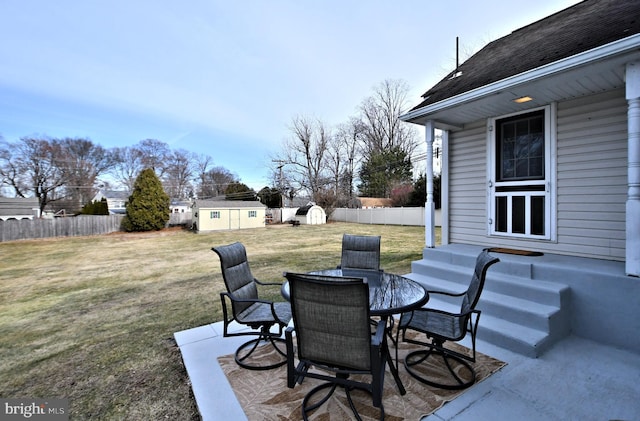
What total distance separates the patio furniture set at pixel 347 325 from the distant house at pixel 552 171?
0.89m

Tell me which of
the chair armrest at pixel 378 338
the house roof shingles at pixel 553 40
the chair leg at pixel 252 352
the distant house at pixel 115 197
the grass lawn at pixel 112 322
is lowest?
→ the grass lawn at pixel 112 322

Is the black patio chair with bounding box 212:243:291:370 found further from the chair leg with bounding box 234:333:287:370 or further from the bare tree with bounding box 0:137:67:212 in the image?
the bare tree with bounding box 0:137:67:212

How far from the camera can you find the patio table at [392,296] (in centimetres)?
188

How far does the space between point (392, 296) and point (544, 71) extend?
2966mm

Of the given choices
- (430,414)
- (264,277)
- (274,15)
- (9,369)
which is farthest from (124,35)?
(430,414)

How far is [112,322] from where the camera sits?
382 centimetres

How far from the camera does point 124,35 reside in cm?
747

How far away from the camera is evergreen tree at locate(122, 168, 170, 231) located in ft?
53.4

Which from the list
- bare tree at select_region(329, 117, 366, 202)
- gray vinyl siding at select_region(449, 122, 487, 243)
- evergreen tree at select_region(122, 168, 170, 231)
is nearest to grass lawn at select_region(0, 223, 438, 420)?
gray vinyl siding at select_region(449, 122, 487, 243)

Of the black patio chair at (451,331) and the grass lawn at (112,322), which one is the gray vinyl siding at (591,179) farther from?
the grass lawn at (112,322)

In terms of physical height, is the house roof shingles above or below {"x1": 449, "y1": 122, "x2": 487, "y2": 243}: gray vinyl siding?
above

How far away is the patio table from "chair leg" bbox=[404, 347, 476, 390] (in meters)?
0.17

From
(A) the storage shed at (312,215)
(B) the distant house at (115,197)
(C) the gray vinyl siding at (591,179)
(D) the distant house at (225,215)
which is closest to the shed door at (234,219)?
(D) the distant house at (225,215)

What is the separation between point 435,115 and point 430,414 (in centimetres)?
394
